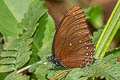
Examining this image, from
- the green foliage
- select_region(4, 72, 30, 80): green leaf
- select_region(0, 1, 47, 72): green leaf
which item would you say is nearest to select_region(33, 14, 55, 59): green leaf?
the green foliage

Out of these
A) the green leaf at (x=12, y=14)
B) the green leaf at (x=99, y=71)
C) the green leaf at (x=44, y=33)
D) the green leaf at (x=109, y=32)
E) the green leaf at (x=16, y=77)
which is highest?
the green leaf at (x=12, y=14)

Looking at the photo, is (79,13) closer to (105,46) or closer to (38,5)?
(105,46)

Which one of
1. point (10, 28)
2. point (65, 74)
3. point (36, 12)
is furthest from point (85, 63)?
point (10, 28)

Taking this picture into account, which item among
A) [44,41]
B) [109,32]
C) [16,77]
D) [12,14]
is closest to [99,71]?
[109,32]

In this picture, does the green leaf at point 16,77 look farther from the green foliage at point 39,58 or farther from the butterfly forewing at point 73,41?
the butterfly forewing at point 73,41

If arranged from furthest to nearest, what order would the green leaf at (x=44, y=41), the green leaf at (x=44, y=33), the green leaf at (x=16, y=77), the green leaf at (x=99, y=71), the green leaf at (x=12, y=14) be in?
the green leaf at (x=12, y=14), the green leaf at (x=44, y=33), the green leaf at (x=44, y=41), the green leaf at (x=16, y=77), the green leaf at (x=99, y=71)

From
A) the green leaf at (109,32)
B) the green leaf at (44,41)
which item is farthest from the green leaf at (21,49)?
the green leaf at (109,32)

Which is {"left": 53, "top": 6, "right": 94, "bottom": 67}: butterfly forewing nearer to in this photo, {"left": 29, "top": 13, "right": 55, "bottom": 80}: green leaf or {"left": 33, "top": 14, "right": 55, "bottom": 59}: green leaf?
{"left": 29, "top": 13, "right": 55, "bottom": 80}: green leaf
